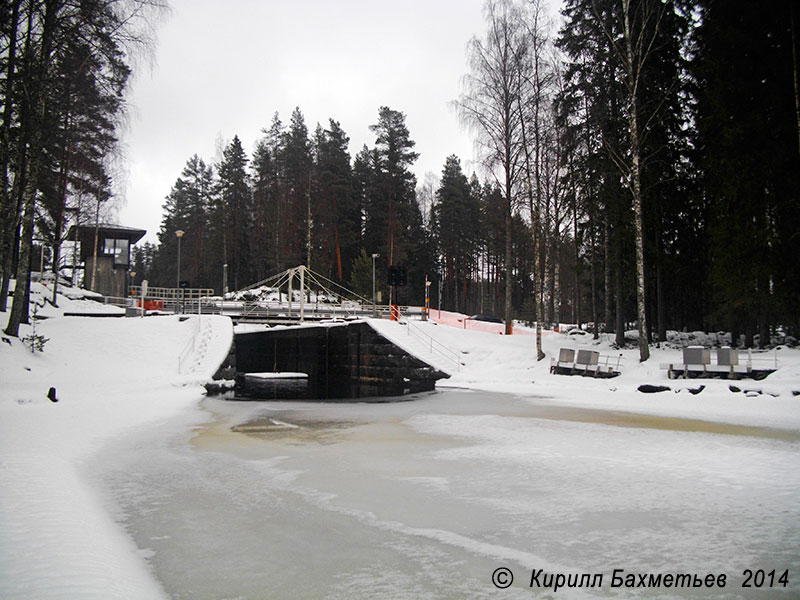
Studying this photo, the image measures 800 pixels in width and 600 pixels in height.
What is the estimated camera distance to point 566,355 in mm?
19750

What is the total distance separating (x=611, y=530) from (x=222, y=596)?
3.38 meters

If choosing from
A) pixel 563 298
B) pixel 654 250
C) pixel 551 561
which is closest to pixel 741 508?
pixel 551 561

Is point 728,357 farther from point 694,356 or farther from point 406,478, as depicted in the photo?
point 406,478

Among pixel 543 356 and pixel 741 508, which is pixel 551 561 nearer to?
pixel 741 508

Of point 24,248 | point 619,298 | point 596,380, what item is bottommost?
point 596,380

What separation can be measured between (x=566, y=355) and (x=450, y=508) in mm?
15236

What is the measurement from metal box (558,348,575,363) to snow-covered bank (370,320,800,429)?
81cm

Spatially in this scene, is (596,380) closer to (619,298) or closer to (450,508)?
(619,298)

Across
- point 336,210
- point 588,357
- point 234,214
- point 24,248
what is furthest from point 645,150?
point 234,214

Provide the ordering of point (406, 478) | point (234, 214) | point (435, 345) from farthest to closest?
point (234, 214), point (435, 345), point (406, 478)

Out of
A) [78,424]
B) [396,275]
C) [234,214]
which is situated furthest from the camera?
[234,214]

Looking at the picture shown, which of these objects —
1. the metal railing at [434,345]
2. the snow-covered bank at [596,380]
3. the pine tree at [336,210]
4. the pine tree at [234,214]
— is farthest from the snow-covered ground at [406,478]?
the pine tree at [234,214]

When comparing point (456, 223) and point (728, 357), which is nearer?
point (728, 357)

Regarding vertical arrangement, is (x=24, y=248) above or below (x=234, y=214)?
below
